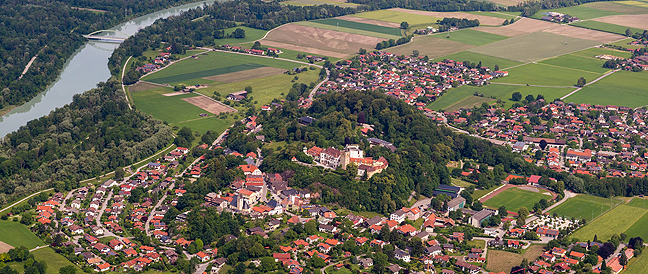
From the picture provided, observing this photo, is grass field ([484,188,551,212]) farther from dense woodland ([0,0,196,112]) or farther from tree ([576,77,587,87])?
dense woodland ([0,0,196,112])

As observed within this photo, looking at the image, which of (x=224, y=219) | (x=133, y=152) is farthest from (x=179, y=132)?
(x=224, y=219)

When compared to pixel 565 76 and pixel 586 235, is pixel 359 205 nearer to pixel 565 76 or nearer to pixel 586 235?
pixel 586 235

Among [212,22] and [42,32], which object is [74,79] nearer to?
[42,32]

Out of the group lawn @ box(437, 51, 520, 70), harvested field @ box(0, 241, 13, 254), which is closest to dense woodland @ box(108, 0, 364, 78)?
lawn @ box(437, 51, 520, 70)

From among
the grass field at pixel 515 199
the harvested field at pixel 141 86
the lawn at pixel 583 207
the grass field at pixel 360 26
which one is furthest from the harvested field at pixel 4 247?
the grass field at pixel 360 26

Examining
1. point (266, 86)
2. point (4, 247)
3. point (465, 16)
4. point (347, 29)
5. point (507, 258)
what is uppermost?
point (347, 29)

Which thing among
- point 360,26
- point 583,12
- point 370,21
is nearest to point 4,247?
point 360,26

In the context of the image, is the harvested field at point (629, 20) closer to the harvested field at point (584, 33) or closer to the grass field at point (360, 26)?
the harvested field at point (584, 33)
